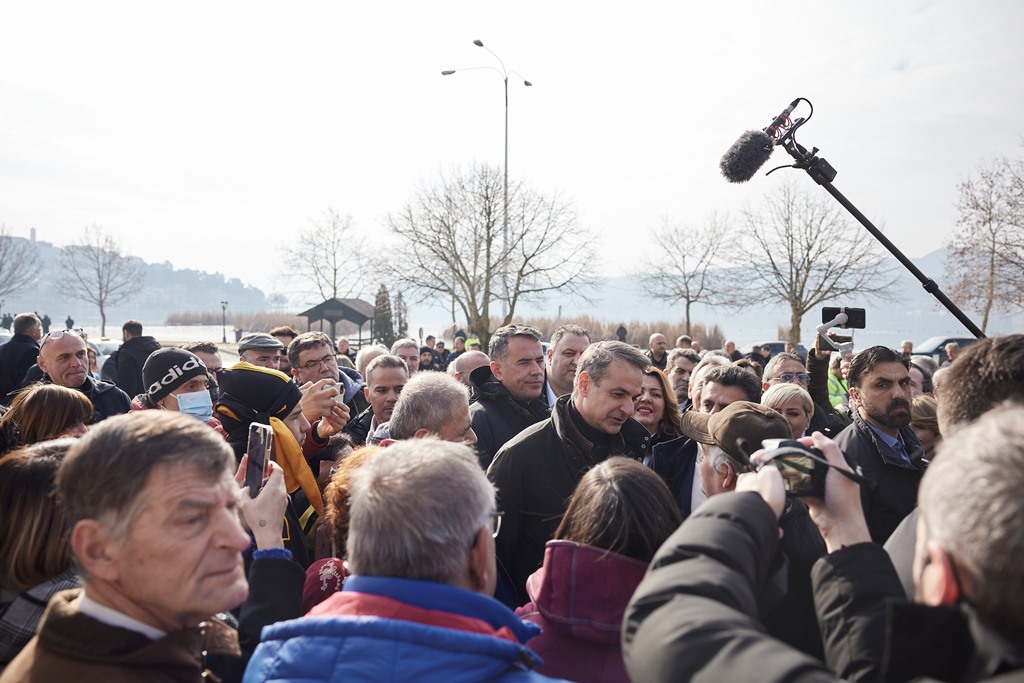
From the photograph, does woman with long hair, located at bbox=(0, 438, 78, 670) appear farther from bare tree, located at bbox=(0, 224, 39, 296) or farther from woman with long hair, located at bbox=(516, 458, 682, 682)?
bare tree, located at bbox=(0, 224, 39, 296)

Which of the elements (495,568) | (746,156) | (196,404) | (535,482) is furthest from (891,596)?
(196,404)

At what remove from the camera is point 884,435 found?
15.0 ft

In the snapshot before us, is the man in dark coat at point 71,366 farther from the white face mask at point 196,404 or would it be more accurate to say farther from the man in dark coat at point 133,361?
the man in dark coat at point 133,361

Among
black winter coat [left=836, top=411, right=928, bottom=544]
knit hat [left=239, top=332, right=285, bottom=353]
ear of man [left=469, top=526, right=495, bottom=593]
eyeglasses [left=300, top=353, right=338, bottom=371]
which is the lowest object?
black winter coat [left=836, top=411, right=928, bottom=544]

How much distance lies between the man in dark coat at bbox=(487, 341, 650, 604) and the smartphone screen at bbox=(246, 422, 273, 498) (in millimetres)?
1290

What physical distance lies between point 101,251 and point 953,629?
52.6 m

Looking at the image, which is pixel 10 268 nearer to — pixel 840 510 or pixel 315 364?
pixel 315 364

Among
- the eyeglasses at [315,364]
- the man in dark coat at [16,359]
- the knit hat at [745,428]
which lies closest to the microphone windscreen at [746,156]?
the knit hat at [745,428]

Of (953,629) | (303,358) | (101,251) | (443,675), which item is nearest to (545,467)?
(443,675)

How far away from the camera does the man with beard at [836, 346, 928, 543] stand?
4.17 metres

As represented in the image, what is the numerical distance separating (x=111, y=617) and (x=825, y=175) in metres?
3.97

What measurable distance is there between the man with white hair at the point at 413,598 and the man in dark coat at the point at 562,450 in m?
1.59

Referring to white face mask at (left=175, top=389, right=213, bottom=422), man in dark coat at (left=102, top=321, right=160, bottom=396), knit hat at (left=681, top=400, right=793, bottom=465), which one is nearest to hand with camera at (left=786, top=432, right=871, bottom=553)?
knit hat at (left=681, top=400, right=793, bottom=465)

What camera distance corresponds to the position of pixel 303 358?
627 cm
